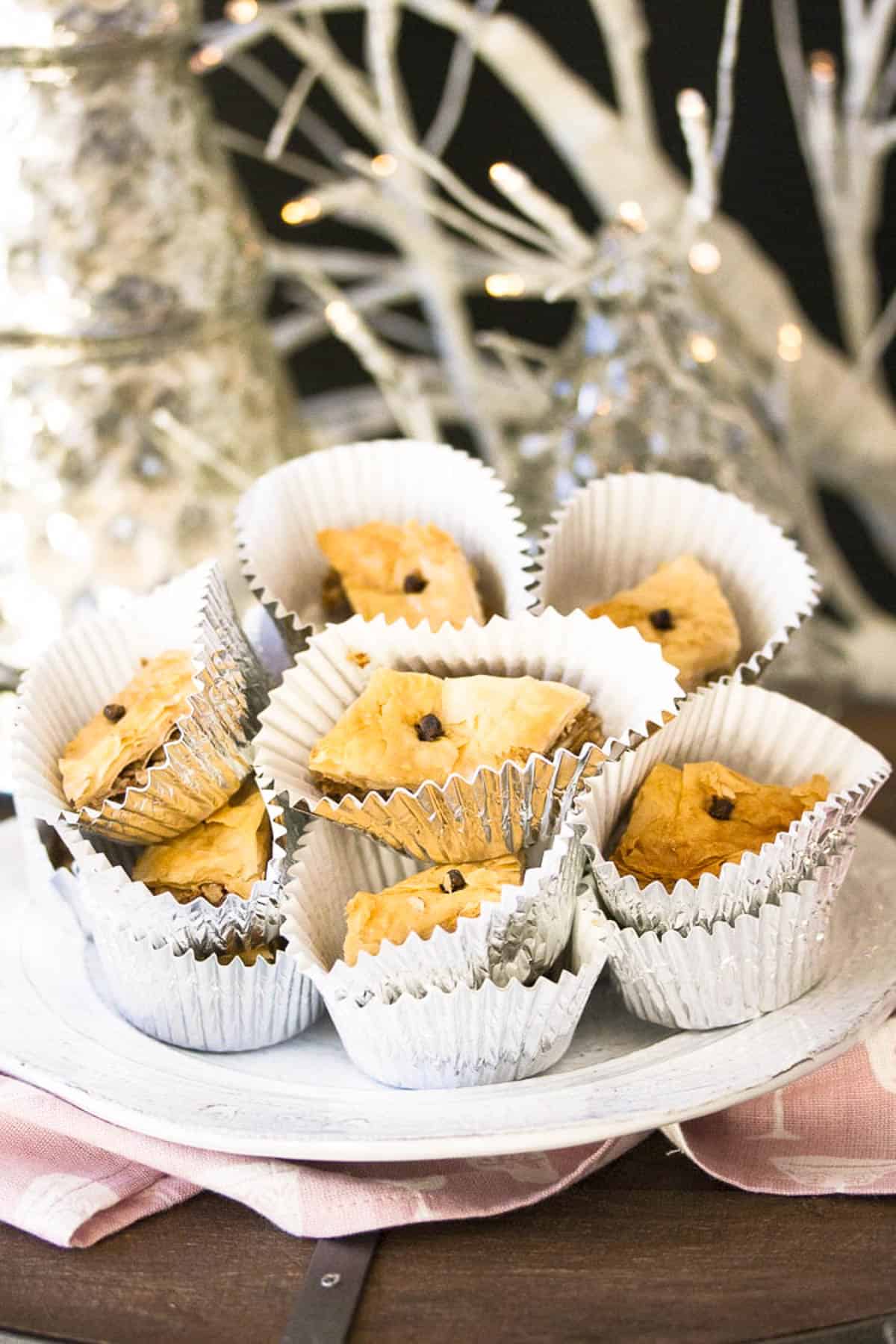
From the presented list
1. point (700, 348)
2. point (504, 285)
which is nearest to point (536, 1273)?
point (504, 285)

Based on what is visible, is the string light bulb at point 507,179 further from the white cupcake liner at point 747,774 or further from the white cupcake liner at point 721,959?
the white cupcake liner at point 721,959

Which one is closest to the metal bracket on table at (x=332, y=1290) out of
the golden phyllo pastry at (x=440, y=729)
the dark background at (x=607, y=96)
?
the golden phyllo pastry at (x=440, y=729)

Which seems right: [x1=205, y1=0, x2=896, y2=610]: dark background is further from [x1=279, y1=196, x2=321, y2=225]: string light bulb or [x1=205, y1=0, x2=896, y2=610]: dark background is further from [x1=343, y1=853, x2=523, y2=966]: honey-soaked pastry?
[x1=343, y1=853, x2=523, y2=966]: honey-soaked pastry

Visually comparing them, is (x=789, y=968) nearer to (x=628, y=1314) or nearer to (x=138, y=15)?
(x=628, y=1314)

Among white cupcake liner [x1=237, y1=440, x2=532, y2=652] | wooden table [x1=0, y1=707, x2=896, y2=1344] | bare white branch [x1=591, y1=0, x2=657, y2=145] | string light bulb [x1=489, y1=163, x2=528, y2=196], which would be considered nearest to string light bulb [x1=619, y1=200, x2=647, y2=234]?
string light bulb [x1=489, y1=163, x2=528, y2=196]

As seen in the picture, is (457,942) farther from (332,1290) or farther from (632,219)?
(632,219)

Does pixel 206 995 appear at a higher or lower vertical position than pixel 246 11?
lower

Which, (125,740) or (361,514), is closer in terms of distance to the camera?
(125,740)

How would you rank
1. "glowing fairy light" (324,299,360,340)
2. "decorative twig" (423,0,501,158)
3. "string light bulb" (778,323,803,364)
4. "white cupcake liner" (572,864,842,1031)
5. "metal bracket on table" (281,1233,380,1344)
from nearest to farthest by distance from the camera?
"metal bracket on table" (281,1233,380,1344), "white cupcake liner" (572,864,842,1031), "glowing fairy light" (324,299,360,340), "string light bulb" (778,323,803,364), "decorative twig" (423,0,501,158)
